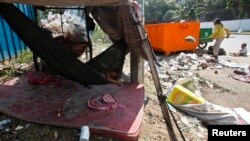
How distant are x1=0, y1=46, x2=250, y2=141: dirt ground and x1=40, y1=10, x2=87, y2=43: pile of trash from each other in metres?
Result: 1.16

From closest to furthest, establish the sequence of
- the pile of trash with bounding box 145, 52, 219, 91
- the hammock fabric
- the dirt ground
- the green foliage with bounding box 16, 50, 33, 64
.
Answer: the dirt ground < the hammock fabric < the green foliage with bounding box 16, 50, 33, 64 < the pile of trash with bounding box 145, 52, 219, 91

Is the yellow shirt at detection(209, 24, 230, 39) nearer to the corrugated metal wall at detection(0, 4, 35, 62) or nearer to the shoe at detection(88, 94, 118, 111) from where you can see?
the corrugated metal wall at detection(0, 4, 35, 62)

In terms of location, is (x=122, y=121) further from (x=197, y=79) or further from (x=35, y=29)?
(x=197, y=79)

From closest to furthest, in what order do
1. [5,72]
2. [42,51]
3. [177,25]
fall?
[42,51], [5,72], [177,25]

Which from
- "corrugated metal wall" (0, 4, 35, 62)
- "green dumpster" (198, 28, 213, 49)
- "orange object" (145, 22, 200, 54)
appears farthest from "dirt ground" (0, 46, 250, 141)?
"green dumpster" (198, 28, 213, 49)

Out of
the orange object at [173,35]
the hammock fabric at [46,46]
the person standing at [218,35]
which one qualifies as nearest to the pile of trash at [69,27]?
the hammock fabric at [46,46]

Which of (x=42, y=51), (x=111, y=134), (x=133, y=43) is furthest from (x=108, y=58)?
(x=111, y=134)

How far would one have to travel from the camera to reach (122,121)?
309 cm

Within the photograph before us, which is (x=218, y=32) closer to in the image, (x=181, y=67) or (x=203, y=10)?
(x=181, y=67)

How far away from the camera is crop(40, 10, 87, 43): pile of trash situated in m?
4.77

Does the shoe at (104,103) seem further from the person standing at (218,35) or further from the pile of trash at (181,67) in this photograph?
the person standing at (218,35)

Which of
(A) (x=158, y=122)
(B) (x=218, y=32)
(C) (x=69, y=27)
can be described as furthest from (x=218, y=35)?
(A) (x=158, y=122)

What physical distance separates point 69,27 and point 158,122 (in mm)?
2317

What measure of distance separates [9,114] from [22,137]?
0.46 metres
